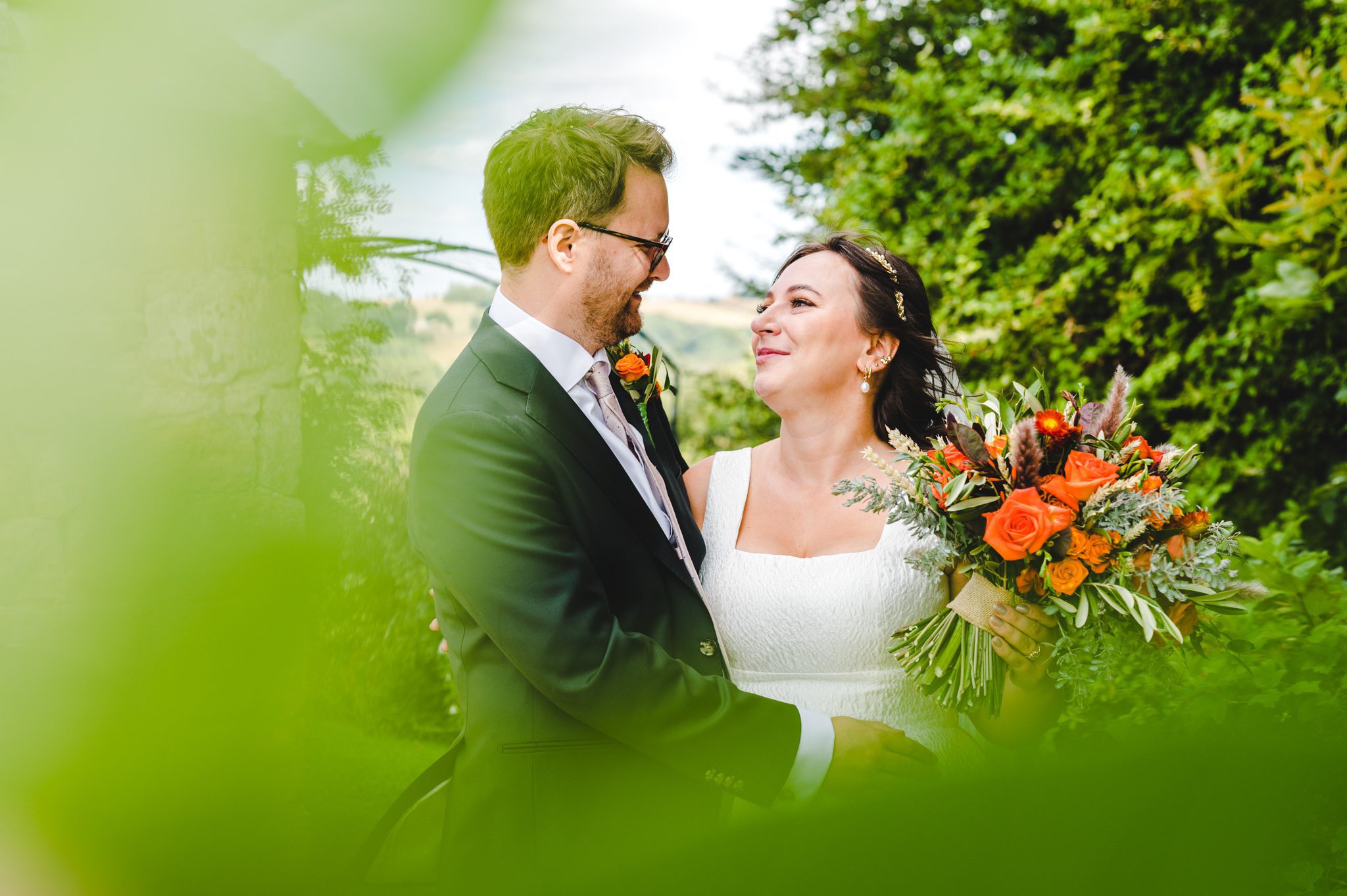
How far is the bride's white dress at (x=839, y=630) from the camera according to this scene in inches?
103

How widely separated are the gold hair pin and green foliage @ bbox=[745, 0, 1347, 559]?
1.55m

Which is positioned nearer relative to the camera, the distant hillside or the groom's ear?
the groom's ear

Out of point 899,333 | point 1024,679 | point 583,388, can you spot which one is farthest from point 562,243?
point 1024,679

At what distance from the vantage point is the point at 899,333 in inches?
117

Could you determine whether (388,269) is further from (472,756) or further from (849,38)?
(849,38)

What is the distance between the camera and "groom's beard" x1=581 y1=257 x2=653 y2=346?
2031 mm

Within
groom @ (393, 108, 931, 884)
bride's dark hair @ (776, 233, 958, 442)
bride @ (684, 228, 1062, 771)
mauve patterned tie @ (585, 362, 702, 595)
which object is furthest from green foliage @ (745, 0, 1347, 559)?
groom @ (393, 108, 931, 884)

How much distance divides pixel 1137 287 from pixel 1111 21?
4.63ft

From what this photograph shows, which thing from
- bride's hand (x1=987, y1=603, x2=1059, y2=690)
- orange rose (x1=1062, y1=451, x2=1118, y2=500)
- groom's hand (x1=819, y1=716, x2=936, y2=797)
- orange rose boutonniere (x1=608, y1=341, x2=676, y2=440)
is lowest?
groom's hand (x1=819, y1=716, x2=936, y2=797)

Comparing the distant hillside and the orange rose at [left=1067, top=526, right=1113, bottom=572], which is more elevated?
the distant hillside

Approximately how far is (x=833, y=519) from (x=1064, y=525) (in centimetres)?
95

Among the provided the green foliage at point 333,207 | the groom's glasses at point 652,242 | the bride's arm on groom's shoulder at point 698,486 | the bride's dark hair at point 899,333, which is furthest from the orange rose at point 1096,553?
the green foliage at point 333,207

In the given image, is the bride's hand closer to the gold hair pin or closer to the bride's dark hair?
the bride's dark hair

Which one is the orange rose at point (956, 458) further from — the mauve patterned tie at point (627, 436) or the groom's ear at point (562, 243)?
the groom's ear at point (562, 243)
